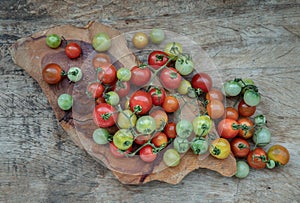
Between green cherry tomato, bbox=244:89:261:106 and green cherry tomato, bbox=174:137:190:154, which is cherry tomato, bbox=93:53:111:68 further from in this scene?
green cherry tomato, bbox=244:89:261:106

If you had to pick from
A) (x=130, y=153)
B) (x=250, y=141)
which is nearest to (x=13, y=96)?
(x=130, y=153)

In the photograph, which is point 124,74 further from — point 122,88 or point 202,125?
point 202,125

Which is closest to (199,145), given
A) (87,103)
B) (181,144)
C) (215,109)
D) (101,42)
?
(181,144)

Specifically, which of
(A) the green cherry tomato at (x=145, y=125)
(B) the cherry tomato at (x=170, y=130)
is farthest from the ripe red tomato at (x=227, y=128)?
(A) the green cherry tomato at (x=145, y=125)

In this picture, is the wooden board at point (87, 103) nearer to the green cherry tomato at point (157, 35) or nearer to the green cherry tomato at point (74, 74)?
the green cherry tomato at point (74, 74)

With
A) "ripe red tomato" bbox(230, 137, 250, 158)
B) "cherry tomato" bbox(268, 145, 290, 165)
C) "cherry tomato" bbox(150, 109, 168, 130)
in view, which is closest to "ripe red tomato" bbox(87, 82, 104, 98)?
"cherry tomato" bbox(150, 109, 168, 130)

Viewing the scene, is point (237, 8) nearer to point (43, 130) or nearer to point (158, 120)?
point (158, 120)
